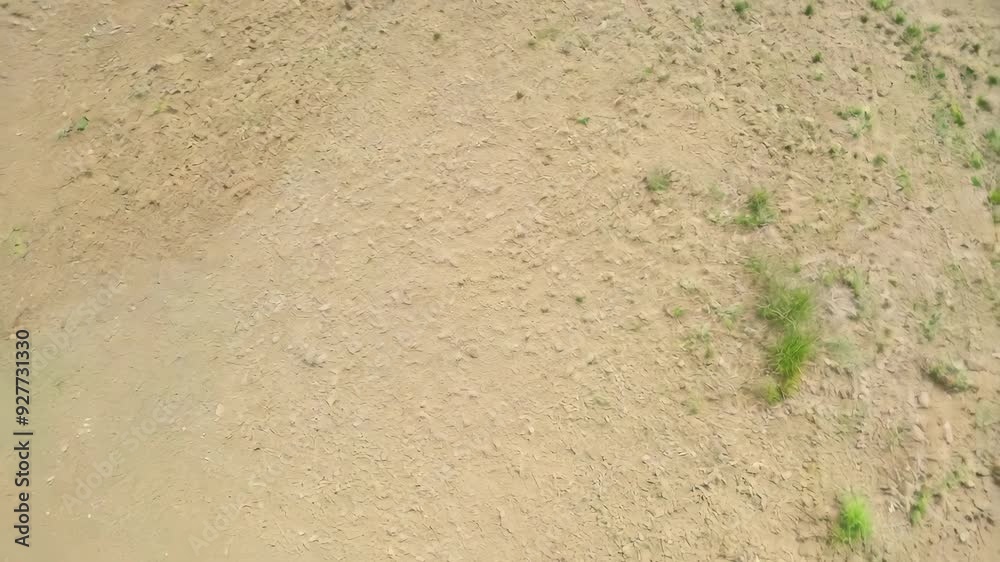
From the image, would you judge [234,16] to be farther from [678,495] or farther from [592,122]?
[678,495]

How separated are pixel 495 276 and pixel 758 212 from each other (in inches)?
62.6

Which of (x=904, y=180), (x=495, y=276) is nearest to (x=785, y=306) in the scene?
(x=904, y=180)

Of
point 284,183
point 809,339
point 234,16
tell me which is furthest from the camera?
point 234,16

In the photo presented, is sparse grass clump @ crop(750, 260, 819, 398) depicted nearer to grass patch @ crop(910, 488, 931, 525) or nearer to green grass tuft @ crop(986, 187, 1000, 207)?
grass patch @ crop(910, 488, 931, 525)

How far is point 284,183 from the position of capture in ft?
12.4

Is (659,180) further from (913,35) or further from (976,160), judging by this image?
(913,35)

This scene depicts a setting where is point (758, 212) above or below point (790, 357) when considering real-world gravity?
above

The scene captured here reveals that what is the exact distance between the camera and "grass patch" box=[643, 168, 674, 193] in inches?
148

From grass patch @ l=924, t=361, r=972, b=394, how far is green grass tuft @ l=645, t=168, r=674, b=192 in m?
1.73

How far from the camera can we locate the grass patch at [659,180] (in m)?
3.76

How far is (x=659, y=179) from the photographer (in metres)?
3.77

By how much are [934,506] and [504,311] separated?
2.40 meters

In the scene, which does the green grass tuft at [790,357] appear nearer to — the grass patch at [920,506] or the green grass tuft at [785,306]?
the green grass tuft at [785,306]

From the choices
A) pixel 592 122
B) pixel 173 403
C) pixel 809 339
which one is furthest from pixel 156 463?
pixel 809 339
